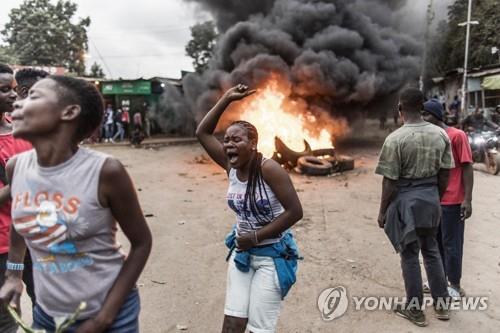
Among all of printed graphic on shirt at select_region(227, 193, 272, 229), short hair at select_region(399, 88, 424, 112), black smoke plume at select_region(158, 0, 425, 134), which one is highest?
black smoke plume at select_region(158, 0, 425, 134)

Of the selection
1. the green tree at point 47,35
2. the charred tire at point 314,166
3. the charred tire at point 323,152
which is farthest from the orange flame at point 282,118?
the green tree at point 47,35

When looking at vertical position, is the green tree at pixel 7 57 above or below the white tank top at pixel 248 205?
above

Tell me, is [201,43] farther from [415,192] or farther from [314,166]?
[415,192]

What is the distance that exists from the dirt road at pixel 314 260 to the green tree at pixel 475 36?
1775cm

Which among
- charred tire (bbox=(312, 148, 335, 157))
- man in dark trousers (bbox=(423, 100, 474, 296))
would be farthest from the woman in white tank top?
charred tire (bbox=(312, 148, 335, 157))

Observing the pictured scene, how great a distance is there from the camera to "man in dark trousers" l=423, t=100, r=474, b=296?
11.3ft

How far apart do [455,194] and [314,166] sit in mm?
7017

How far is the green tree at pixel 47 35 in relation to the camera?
3058cm

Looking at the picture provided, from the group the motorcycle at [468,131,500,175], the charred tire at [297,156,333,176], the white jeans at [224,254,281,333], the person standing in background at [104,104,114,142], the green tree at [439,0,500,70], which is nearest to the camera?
the white jeans at [224,254,281,333]

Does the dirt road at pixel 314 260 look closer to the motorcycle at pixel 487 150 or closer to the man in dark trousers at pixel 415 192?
the man in dark trousers at pixel 415 192

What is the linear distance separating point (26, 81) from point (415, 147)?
275 centimetres

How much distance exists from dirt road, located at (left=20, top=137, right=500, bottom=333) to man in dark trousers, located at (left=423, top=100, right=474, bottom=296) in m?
0.53

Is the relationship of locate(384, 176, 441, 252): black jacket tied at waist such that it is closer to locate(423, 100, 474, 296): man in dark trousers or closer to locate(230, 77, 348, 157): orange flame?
locate(423, 100, 474, 296): man in dark trousers

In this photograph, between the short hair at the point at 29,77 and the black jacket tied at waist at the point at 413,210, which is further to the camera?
the black jacket tied at waist at the point at 413,210
